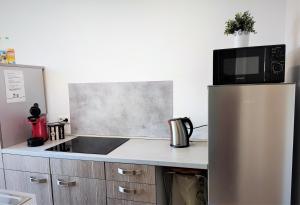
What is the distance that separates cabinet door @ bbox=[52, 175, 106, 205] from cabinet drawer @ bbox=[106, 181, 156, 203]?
7 cm

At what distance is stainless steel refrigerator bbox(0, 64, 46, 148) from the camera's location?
1998 millimetres

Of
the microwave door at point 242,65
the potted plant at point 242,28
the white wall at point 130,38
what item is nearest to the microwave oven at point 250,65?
the microwave door at point 242,65

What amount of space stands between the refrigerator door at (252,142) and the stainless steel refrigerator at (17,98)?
182cm

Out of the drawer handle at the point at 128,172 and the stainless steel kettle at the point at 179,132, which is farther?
the stainless steel kettle at the point at 179,132

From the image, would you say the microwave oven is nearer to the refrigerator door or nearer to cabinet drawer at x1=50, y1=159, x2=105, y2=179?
the refrigerator door

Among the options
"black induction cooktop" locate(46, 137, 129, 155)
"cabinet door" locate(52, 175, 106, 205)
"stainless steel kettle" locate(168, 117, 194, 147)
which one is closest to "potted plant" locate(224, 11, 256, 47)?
"stainless steel kettle" locate(168, 117, 194, 147)

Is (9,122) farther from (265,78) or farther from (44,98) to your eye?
(265,78)

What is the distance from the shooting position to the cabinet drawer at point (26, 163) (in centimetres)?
185

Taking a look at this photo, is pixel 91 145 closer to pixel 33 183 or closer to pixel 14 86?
pixel 33 183

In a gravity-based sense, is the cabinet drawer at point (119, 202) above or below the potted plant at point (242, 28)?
below

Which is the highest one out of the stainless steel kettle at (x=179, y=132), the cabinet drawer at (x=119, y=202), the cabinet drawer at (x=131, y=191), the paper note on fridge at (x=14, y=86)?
the paper note on fridge at (x=14, y=86)

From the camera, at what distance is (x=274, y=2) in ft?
5.80

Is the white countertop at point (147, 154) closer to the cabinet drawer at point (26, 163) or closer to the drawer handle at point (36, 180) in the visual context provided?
the cabinet drawer at point (26, 163)

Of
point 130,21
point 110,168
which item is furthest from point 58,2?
point 110,168
